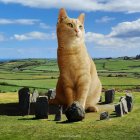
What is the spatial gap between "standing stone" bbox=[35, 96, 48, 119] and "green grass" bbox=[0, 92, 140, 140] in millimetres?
567

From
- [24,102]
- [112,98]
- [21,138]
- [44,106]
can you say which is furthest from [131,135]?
[112,98]

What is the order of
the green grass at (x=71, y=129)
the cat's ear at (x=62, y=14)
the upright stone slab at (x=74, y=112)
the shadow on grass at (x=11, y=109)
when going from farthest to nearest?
the shadow on grass at (x=11, y=109)
the cat's ear at (x=62, y=14)
the upright stone slab at (x=74, y=112)
the green grass at (x=71, y=129)

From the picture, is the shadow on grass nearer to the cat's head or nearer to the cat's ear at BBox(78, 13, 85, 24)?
the cat's head

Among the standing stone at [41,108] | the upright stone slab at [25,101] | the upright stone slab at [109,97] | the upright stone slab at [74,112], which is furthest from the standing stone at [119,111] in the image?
the upright stone slab at [109,97]

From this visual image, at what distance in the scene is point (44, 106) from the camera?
27297mm

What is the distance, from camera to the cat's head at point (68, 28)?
28.4 meters

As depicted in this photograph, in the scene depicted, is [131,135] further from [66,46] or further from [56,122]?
[66,46]

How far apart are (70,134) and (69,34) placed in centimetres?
890

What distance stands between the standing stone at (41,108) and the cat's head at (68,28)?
4.67 m

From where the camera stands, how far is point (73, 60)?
28891 millimetres

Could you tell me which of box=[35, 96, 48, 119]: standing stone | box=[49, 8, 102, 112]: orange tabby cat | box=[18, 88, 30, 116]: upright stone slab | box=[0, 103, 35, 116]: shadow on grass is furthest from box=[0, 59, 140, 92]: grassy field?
box=[35, 96, 48, 119]: standing stone

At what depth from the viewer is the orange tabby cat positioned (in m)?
28.5

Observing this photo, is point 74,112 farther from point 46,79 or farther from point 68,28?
point 46,79

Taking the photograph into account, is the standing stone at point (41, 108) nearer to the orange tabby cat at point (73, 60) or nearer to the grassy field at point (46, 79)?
the orange tabby cat at point (73, 60)
